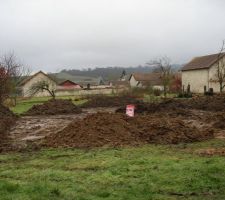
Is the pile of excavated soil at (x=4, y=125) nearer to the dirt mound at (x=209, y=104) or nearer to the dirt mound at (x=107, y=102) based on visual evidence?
the dirt mound at (x=107, y=102)

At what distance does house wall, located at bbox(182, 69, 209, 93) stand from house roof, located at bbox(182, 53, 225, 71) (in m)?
0.66

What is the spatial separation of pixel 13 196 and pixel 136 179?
285 cm

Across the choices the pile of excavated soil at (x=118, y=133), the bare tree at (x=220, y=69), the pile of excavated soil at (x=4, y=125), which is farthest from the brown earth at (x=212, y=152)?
the bare tree at (x=220, y=69)

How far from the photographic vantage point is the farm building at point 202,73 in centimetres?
7455

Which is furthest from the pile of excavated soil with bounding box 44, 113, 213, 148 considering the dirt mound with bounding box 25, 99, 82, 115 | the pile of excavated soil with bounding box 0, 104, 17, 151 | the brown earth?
the dirt mound with bounding box 25, 99, 82, 115

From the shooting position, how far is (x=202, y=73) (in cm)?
7731

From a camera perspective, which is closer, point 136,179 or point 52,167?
point 136,179

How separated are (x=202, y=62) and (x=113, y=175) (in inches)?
2809

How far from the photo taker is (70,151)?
1522 centimetres

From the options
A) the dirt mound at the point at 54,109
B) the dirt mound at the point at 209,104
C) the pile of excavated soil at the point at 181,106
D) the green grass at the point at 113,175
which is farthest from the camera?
the dirt mound at the point at 209,104

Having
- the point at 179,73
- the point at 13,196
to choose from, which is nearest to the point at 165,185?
the point at 13,196

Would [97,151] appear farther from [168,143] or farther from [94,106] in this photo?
[94,106]

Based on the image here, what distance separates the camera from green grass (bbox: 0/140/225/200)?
874cm

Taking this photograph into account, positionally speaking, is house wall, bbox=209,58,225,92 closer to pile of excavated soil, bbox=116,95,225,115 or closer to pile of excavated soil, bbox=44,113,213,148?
pile of excavated soil, bbox=116,95,225,115
